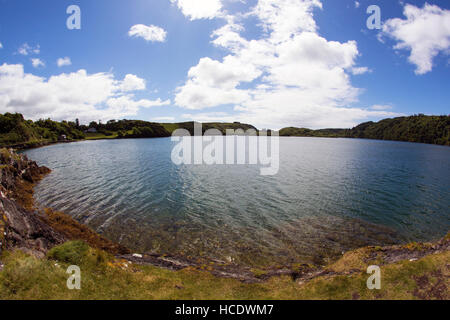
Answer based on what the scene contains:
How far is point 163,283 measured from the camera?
36.8 ft

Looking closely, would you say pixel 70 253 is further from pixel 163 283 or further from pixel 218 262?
pixel 218 262

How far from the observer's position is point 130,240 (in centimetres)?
1903

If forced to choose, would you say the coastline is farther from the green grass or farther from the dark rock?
the green grass

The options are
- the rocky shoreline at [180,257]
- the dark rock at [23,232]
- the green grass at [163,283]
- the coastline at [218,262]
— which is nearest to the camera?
the green grass at [163,283]

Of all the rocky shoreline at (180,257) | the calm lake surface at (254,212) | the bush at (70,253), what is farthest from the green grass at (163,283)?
the calm lake surface at (254,212)

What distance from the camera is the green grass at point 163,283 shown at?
880cm

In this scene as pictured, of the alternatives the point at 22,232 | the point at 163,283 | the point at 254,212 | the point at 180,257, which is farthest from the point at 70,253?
the point at 254,212

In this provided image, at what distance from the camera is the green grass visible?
28.9 ft

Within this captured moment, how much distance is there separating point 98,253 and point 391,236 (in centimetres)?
2625

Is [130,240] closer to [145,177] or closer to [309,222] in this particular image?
[309,222]

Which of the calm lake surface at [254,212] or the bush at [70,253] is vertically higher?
the bush at [70,253]

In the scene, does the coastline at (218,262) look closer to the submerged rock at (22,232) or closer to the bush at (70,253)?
the submerged rock at (22,232)
